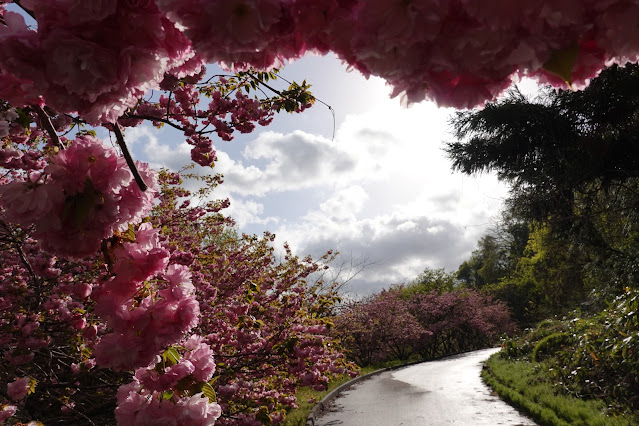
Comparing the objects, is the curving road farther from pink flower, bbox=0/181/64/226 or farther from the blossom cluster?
pink flower, bbox=0/181/64/226

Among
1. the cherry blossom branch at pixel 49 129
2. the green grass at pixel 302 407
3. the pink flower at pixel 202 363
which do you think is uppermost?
the cherry blossom branch at pixel 49 129

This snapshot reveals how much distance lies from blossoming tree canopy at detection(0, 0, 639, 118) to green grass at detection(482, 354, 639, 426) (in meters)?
7.46

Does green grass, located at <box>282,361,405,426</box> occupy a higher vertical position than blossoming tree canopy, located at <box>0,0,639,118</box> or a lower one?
lower

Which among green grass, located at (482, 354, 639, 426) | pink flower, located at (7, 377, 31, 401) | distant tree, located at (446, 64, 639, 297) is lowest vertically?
green grass, located at (482, 354, 639, 426)

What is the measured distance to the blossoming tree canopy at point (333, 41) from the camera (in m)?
0.75

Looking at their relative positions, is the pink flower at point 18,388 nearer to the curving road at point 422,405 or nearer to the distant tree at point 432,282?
the curving road at point 422,405

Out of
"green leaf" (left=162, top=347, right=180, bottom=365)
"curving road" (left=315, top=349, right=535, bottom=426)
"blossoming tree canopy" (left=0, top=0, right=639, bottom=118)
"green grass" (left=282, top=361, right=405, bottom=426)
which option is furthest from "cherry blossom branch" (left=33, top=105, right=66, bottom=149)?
"curving road" (left=315, top=349, right=535, bottom=426)

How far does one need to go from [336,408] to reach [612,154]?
954 cm

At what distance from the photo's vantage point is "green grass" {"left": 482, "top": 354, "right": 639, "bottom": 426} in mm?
6836

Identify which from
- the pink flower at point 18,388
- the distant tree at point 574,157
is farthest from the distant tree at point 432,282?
the pink flower at point 18,388

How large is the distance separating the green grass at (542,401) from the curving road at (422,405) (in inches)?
10.5

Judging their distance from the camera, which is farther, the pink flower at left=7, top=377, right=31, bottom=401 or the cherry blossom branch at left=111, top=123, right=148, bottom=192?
the pink flower at left=7, top=377, right=31, bottom=401

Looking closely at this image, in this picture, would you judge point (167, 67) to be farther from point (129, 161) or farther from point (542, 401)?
point (542, 401)

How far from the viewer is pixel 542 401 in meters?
8.73
